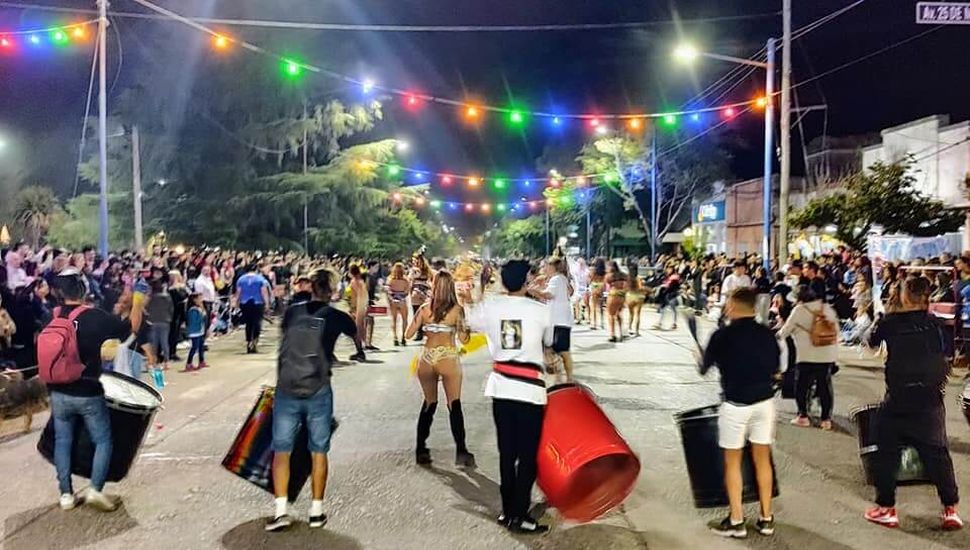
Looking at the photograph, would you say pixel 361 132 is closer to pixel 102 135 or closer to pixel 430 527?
pixel 102 135

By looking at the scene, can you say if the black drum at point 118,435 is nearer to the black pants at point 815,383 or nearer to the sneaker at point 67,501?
the sneaker at point 67,501

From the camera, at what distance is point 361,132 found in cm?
3912

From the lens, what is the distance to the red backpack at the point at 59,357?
5770mm

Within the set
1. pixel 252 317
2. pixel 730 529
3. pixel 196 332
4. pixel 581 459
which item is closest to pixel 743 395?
pixel 730 529

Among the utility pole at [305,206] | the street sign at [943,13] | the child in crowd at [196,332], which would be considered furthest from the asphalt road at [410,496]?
the utility pole at [305,206]

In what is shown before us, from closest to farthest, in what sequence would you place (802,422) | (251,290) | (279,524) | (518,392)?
(518,392) → (279,524) → (802,422) → (251,290)

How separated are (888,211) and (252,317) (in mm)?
15787

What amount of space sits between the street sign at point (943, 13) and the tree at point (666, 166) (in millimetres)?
36525

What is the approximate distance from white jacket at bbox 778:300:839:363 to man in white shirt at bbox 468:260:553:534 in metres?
3.67

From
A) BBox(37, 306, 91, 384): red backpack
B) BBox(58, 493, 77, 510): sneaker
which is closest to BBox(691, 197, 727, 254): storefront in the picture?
BBox(58, 493, 77, 510): sneaker

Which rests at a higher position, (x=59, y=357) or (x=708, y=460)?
(x=59, y=357)

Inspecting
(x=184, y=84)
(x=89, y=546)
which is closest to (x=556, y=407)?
(x=89, y=546)

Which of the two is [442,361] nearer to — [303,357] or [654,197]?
[303,357]

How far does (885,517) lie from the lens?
18.9 ft
